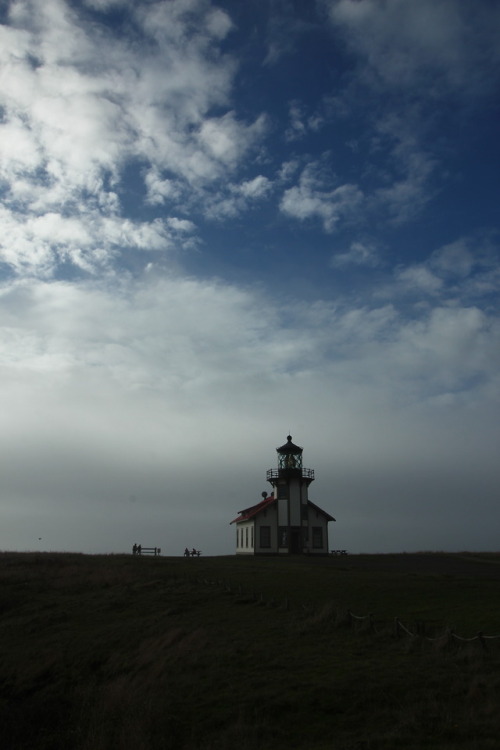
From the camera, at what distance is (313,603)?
2398 cm

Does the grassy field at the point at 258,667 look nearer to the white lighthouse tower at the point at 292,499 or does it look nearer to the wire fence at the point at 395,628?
the wire fence at the point at 395,628

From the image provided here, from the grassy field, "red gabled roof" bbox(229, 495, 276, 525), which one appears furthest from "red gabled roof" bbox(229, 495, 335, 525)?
the grassy field

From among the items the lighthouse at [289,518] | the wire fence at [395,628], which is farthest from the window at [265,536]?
the wire fence at [395,628]

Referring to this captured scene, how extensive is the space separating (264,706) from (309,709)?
3.22ft

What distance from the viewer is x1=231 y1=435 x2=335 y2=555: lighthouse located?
59438 mm

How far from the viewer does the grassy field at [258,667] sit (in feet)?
41.7

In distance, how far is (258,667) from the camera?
54.3 feet

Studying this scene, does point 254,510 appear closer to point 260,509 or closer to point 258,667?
point 260,509

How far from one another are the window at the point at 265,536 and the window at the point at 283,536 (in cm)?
102

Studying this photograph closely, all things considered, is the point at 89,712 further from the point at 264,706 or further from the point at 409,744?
the point at 409,744

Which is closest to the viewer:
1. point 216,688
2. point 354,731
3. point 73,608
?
point 354,731

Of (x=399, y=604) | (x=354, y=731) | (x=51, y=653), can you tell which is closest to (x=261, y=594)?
(x=399, y=604)

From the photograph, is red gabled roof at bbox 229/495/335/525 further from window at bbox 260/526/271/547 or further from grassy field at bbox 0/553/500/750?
grassy field at bbox 0/553/500/750

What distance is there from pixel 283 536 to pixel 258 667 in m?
43.6
